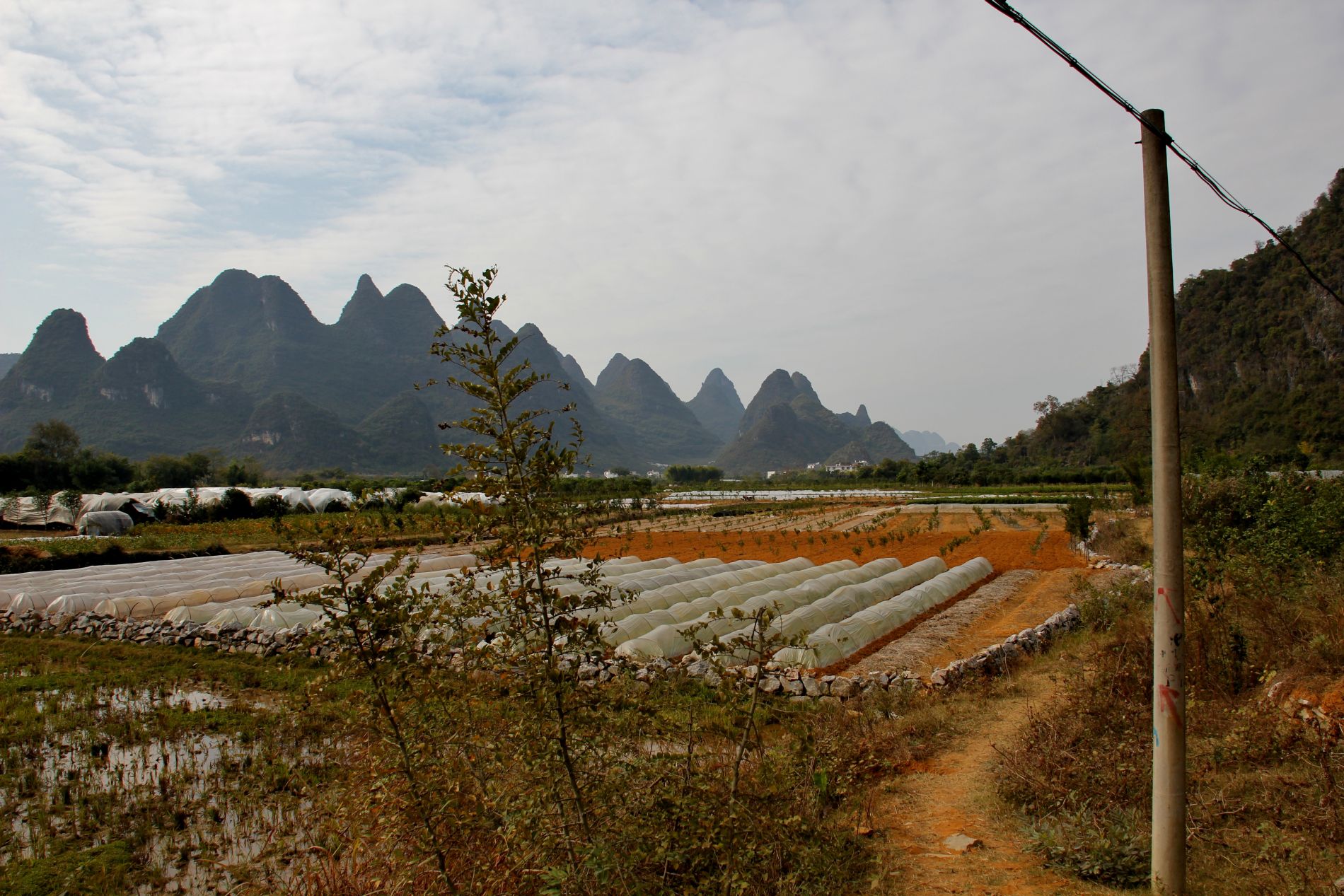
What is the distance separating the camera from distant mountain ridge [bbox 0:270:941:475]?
94.8 metres

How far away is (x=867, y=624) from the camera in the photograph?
10.7m

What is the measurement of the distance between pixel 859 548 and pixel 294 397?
317 ft

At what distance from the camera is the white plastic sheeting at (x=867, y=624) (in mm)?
9039

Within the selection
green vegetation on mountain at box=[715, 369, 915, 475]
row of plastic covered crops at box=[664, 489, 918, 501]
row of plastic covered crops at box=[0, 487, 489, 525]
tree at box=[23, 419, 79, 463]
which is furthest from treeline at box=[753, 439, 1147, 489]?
green vegetation on mountain at box=[715, 369, 915, 475]

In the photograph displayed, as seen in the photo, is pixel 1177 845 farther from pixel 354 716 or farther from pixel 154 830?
pixel 154 830

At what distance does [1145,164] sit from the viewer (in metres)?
3.25

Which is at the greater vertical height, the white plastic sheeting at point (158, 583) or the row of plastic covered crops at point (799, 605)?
the row of plastic covered crops at point (799, 605)

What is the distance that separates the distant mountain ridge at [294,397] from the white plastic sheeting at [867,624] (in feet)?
133

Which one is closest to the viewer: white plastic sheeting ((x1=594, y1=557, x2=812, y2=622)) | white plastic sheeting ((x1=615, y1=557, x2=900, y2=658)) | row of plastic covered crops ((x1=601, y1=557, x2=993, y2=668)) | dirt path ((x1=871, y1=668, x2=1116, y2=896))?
dirt path ((x1=871, y1=668, x2=1116, y2=896))

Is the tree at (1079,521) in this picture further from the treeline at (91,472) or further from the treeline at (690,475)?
the treeline at (690,475)

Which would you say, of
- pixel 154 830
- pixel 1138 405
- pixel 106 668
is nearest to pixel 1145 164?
pixel 154 830

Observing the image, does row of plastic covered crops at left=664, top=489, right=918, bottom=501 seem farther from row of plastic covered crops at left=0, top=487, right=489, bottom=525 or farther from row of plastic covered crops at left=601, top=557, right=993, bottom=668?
row of plastic covered crops at left=601, top=557, right=993, bottom=668

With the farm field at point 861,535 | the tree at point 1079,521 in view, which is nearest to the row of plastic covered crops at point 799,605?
the farm field at point 861,535

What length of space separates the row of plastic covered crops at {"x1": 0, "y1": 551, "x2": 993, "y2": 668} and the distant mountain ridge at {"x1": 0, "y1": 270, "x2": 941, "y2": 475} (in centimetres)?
3613
